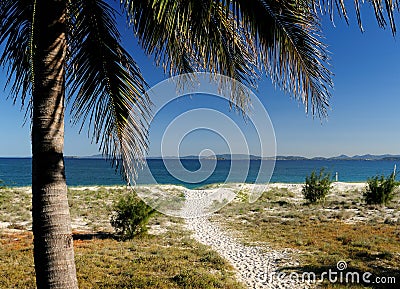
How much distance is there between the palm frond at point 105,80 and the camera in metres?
3.48

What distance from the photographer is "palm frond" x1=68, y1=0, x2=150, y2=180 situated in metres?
3.48

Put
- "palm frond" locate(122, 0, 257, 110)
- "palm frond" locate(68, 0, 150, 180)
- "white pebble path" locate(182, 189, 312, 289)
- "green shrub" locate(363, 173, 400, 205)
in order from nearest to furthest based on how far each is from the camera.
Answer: "palm frond" locate(122, 0, 257, 110)
"palm frond" locate(68, 0, 150, 180)
"white pebble path" locate(182, 189, 312, 289)
"green shrub" locate(363, 173, 400, 205)

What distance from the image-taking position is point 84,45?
3.49 meters

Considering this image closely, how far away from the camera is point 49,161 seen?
104 inches

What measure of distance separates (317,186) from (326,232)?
758 centimetres

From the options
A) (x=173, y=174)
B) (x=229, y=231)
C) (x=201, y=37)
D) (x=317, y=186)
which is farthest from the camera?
(x=317, y=186)

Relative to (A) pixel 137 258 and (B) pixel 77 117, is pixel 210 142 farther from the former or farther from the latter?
(A) pixel 137 258

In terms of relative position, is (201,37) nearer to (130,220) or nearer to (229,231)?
(130,220)

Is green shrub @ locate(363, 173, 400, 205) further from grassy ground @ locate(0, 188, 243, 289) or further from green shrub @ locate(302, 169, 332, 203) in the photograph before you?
grassy ground @ locate(0, 188, 243, 289)

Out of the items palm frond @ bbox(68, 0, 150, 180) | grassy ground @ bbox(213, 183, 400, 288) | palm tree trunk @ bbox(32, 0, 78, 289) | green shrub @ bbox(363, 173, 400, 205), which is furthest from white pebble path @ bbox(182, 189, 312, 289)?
green shrub @ bbox(363, 173, 400, 205)

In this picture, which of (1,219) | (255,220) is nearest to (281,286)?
(255,220)

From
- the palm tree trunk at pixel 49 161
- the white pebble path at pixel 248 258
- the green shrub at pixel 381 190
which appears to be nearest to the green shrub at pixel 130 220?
the white pebble path at pixel 248 258

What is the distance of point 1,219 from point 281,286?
13.3 metres

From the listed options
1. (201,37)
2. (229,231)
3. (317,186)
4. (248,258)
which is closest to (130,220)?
(229,231)
